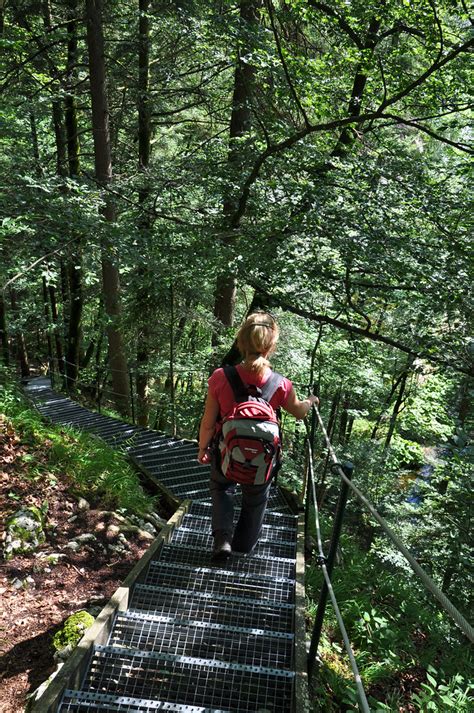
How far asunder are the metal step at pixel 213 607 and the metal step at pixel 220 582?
0.60 ft

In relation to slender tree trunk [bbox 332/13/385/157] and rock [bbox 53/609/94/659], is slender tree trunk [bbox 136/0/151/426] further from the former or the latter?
rock [bbox 53/609/94/659]

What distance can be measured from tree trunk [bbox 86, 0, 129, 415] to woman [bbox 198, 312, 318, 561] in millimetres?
3800

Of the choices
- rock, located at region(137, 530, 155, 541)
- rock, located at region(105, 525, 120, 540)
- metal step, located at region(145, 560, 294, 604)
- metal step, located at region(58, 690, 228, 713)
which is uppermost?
metal step, located at region(58, 690, 228, 713)

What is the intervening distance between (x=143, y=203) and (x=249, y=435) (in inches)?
245

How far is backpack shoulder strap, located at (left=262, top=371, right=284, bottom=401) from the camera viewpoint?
122 inches

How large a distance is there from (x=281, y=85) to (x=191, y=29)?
2.47 meters

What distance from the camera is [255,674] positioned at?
2.54 metres

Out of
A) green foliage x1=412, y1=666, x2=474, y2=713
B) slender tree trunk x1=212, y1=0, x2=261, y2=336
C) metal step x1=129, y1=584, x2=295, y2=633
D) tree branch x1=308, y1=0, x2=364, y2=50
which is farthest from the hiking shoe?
tree branch x1=308, y1=0, x2=364, y2=50

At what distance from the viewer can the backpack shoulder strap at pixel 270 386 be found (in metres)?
3.11

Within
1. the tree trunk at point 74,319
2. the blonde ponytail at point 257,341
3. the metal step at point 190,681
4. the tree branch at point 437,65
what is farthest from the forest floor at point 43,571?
the tree trunk at point 74,319

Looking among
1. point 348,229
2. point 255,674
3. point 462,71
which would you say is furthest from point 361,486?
point 255,674

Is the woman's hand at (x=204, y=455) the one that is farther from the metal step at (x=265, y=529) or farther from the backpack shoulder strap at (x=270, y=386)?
the metal step at (x=265, y=529)

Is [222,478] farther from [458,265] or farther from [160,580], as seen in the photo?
[458,265]

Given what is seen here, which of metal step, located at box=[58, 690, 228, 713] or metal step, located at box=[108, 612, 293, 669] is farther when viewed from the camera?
metal step, located at box=[108, 612, 293, 669]
